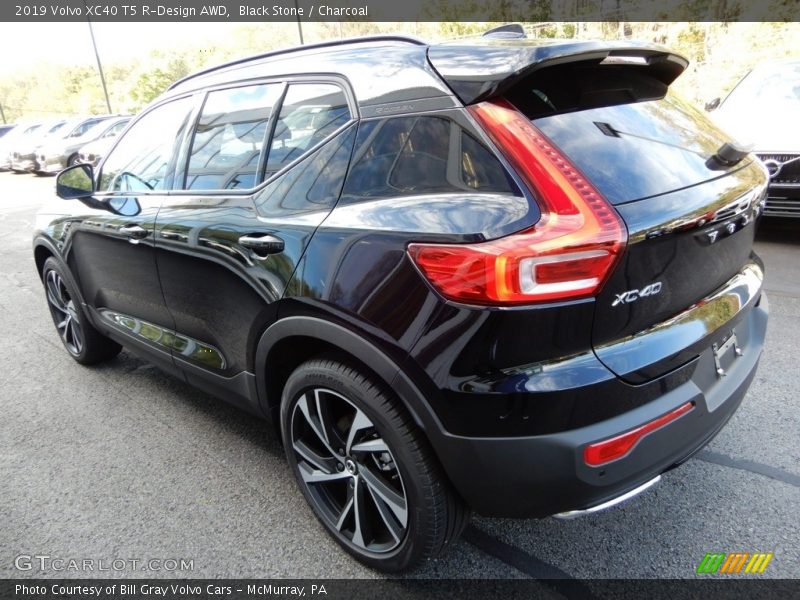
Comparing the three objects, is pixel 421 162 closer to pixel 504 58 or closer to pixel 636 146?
pixel 504 58

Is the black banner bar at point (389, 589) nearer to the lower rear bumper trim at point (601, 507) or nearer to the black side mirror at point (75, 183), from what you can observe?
the lower rear bumper trim at point (601, 507)

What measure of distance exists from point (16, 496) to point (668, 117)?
126 inches

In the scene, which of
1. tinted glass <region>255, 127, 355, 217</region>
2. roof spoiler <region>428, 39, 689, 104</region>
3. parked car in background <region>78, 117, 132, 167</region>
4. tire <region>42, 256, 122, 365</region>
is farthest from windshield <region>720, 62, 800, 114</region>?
parked car in background <region>78, 117, 132, 167</region>

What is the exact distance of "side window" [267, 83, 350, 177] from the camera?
78.1 inches

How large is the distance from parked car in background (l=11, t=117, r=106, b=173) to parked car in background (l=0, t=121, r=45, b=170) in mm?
299

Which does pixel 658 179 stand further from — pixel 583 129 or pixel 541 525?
pixel 541 525

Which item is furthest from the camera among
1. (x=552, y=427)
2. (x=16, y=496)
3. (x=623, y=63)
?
(x=16, y=496)

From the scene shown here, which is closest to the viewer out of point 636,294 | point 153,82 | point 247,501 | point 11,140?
point 636,294

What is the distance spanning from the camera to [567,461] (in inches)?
58.8

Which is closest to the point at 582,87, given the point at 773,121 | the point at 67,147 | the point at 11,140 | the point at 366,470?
the point at 366,470

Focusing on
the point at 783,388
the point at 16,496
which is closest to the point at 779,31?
the point at 783,388

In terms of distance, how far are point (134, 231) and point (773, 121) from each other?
6.09 meters

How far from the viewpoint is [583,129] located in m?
1.68

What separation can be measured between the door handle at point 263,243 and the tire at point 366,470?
431 mm
